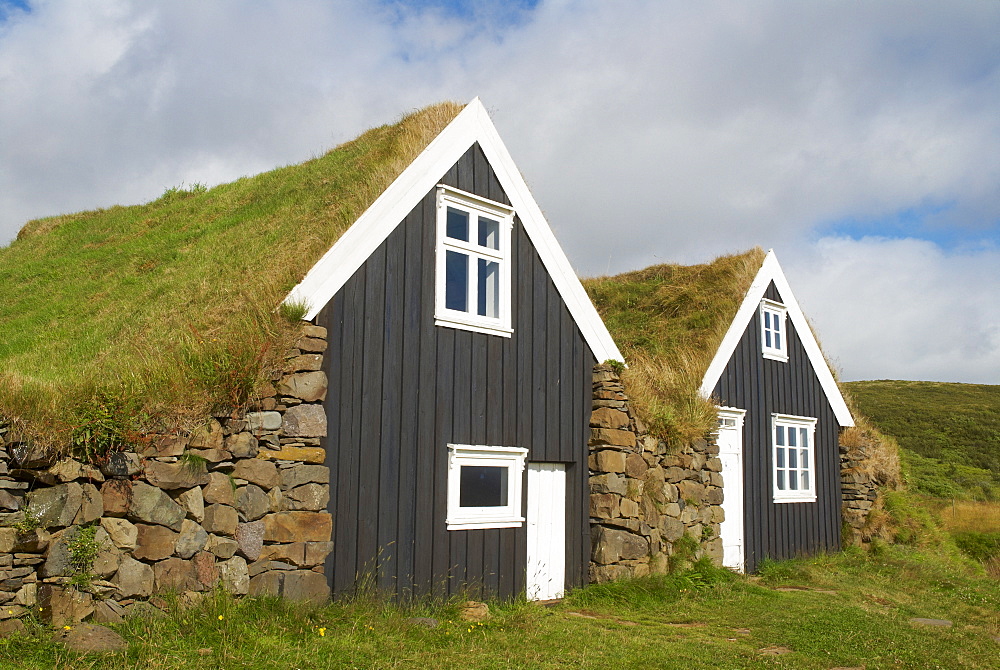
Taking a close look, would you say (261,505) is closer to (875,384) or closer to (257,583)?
(257,583)

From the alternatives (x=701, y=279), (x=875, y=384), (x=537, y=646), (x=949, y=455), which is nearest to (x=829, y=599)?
(x=537, y=646)

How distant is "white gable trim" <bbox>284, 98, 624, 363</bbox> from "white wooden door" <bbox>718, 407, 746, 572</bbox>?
3.76m

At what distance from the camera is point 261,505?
795 centimetres

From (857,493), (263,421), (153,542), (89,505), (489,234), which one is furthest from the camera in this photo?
(857,493)

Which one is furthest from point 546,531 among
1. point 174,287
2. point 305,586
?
point 174,287

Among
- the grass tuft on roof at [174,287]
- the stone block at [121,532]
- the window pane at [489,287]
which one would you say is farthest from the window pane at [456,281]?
the stone block at [121,532]

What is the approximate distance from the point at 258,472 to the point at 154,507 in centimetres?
105

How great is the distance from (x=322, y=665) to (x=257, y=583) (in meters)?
1.49

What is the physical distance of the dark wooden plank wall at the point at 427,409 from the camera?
890 cm

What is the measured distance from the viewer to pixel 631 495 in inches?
459

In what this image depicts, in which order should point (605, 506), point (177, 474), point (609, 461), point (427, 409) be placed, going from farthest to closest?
point (609, 461), point (605, 506), point (427, 409), point (177, 474)

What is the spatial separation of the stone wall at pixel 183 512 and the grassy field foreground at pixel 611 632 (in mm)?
292

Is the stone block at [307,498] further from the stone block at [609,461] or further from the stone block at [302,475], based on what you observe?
the stone block at [609,461]

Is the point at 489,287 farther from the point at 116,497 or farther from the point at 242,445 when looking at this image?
the point at 116,497
